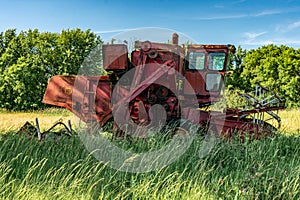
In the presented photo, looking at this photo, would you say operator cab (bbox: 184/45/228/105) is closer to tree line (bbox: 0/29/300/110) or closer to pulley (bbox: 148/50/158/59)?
pulley (bbox: 148/50/158/59)

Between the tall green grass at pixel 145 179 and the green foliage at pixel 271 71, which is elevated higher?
the green foliage at pixel 271 71

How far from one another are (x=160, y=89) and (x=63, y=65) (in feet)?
71.3

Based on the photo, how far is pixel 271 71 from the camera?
90.3 feet

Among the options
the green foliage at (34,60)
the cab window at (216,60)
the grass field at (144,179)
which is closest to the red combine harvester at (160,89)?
the cab window at (216,60)

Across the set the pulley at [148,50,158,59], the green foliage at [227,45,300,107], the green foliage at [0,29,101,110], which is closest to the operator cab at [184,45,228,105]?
the pulley at [148,50,158,59]

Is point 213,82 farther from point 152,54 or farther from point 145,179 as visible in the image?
point 145,179

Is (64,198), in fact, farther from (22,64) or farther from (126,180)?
(22,64)

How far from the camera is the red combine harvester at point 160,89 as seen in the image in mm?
8219

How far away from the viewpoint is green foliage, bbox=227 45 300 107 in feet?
Answer: 86.4

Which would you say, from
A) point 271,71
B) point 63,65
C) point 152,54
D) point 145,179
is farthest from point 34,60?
point 145,179

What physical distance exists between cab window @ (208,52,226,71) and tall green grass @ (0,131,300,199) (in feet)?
9.60

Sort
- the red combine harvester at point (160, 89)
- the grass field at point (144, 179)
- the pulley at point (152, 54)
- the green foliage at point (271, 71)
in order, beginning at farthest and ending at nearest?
the green foliage at point (271, 71), the pulley at point (152, 54), the red combine harvester at point (160, 89), the grass field at point (144, 179)

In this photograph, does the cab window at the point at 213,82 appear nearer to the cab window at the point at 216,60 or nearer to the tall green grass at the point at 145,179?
the cab window at the point at 216,60

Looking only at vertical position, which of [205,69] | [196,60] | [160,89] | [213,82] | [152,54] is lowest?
[160,89]
